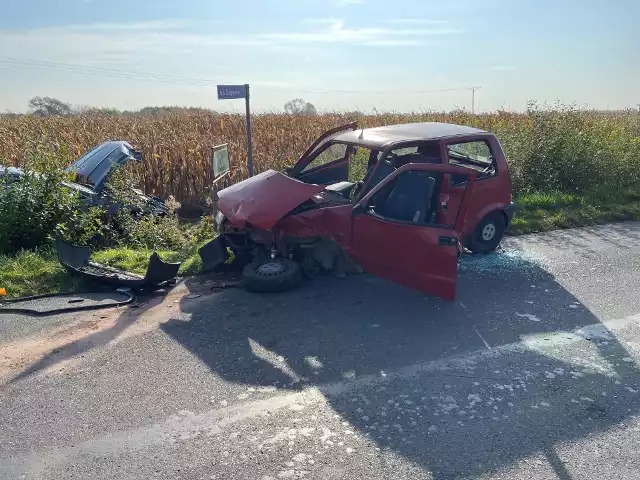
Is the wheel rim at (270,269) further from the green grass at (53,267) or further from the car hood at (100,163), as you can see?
the car hood at (100,163)

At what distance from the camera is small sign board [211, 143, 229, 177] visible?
8594mm

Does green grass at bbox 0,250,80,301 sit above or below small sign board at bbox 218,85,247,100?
below

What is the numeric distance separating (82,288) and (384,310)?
3394 mm

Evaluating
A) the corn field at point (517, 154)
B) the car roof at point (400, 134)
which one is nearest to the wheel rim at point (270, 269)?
the car roof at point (400, 134)

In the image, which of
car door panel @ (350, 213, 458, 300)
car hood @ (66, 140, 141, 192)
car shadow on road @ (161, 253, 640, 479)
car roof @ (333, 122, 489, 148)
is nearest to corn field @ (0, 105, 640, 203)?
car hood @ (66, 140, 141, 192)

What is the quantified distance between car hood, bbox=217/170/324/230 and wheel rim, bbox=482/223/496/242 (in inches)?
106

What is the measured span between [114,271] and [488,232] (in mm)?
4921

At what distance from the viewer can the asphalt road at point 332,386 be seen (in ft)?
11.9

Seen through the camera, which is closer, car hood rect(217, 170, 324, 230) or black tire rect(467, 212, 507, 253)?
car hood rect(217, 170, 324, 230)

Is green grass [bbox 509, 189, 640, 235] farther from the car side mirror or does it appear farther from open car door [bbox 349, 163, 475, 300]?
the car side mirror

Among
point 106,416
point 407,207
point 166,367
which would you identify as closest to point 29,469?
point 106,416

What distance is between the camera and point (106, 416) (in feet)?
13.5

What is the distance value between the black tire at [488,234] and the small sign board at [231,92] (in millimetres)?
3854

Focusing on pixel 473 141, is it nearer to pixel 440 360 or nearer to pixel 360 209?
pixel 360 209
